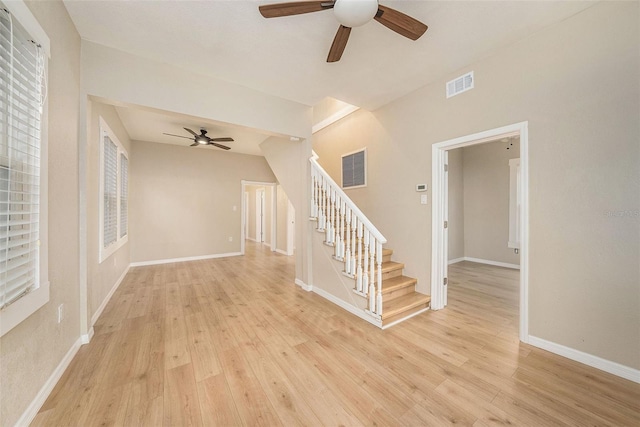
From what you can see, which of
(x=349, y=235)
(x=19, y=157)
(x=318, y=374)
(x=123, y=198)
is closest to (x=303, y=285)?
(x=349, y=235)

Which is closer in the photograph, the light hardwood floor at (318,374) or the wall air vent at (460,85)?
the light hardwood floor at (318,374)

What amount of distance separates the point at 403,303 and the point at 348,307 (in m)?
0.66

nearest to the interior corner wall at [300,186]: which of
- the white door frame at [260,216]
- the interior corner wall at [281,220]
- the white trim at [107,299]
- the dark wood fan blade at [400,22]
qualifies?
the dark wood fan blade at [400,22]

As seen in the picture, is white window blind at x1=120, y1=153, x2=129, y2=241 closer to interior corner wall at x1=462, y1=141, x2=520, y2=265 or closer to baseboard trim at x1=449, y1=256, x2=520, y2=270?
baseboard trim at x1=449, y1=256, x2=520, y2=270

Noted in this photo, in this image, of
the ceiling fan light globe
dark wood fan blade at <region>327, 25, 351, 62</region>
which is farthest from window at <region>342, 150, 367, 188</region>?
the ceiling fan light globe

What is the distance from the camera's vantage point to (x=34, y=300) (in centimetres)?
132

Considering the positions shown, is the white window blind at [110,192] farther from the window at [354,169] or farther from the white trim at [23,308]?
the window at [354,169]

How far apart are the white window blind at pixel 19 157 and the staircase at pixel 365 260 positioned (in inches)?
97.2

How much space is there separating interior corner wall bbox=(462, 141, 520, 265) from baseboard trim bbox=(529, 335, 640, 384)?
3274mm

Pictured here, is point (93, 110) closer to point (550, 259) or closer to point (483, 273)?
point (550, 259)

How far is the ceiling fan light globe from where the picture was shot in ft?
4.85

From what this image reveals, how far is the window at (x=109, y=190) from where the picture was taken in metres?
2.85

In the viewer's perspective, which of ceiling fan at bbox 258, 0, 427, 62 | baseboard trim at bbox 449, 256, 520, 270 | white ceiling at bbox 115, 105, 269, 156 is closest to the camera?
ceiling fan at bbox 258, 0, 427, 62

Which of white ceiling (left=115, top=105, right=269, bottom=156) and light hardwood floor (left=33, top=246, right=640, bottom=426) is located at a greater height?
white ceiling (left=115, top=105, right=269, bottom=156)
